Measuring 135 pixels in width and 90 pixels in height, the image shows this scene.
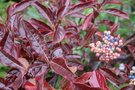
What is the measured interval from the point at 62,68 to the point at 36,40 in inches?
5.6

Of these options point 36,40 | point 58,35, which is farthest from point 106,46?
point 36,40

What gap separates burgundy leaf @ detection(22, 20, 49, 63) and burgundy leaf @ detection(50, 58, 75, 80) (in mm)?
38

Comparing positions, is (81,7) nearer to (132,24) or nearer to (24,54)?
(24,54)

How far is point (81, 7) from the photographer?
40.8 inches

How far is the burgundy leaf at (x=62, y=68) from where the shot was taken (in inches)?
27.9

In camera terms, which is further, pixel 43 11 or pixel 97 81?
pixel 43 11

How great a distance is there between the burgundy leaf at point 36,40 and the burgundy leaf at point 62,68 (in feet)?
0.12

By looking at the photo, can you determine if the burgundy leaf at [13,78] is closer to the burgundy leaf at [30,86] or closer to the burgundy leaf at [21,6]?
the burgundy leaf at [30,86]

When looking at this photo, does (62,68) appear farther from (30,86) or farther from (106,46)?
(106,46)

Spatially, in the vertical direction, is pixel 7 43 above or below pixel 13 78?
above

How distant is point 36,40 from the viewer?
79 centimetres

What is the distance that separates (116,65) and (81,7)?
2.85 feet

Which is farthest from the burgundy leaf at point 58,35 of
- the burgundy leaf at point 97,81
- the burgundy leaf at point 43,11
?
the burgundy leaf at point 97,81

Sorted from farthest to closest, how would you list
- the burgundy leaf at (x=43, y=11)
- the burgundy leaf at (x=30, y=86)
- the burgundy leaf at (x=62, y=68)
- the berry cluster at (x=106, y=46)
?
1. the berry cluster at (x=106, y=46)
2. the burgundy leaf at (x=43, y=11)
3. the burgundy leaf at (x=30, y=86)
4. the burgundy leaf at (x=62, y=68)
